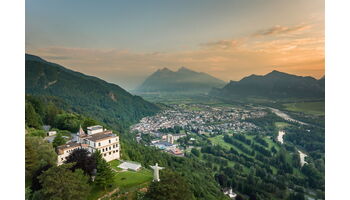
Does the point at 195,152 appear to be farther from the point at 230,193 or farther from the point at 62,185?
the point at 62,185

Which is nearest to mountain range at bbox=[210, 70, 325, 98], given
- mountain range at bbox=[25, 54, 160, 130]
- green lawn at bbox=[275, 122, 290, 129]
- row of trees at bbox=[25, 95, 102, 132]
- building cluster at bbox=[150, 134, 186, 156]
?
green lawn at bbox=[275, 122, 290, 129]

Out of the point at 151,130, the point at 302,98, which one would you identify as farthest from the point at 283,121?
the point at 151,130

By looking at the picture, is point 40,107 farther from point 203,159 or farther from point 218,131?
point 218,131

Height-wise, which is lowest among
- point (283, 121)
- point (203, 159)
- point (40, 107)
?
point (203, 159)

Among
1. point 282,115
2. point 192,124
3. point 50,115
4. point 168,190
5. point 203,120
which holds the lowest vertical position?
point 192,124

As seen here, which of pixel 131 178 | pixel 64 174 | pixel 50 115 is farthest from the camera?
pixel 50 115

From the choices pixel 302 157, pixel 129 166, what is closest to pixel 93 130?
pixel 129 166

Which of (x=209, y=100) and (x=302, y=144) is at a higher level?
(x=209, y=100)

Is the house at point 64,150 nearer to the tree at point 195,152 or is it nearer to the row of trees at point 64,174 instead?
the row of trees at point 64,174
